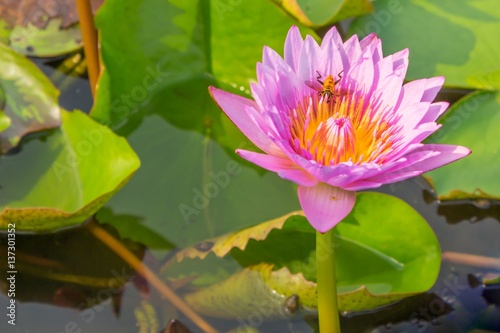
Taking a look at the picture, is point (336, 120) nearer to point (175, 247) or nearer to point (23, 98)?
point (175, 247)

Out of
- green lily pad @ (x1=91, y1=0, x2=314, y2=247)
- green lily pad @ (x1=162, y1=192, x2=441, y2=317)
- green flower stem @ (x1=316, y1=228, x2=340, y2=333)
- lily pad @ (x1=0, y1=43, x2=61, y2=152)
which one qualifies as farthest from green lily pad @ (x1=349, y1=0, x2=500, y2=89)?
lily pad @ (x1=0, y1=43, x2=61, y2=152)

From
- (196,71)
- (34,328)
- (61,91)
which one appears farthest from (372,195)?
(61,91)

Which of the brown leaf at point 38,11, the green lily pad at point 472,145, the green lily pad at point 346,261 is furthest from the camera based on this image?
the brown leaf at point 38,11

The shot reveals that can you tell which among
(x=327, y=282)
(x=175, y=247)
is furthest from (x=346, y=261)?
(x=175, y=247)

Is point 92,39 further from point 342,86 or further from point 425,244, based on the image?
point 425,244

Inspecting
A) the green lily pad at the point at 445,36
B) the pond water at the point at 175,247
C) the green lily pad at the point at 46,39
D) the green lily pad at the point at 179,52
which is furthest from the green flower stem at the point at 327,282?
the green lily pad at the point at 46,39

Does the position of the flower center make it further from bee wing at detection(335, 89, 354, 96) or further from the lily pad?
the lily pad

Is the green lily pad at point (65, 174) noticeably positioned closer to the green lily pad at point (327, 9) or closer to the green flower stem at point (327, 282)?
the green flower stem at point (327, 282)
